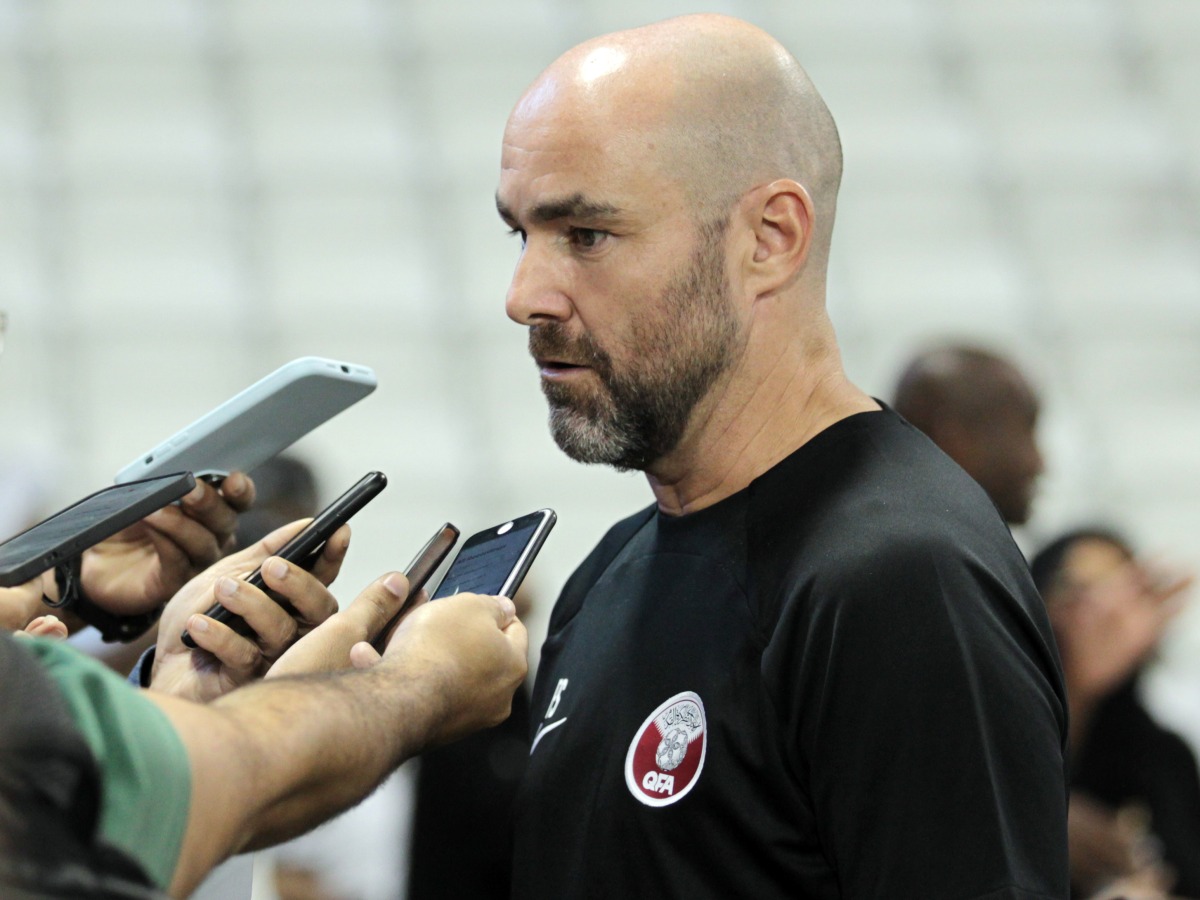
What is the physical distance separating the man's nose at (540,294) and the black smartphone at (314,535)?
0.27 meters

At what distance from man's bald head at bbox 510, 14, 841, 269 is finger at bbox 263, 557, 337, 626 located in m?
0.63

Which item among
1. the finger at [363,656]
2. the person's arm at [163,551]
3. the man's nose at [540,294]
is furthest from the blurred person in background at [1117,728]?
the finger at [363,656]

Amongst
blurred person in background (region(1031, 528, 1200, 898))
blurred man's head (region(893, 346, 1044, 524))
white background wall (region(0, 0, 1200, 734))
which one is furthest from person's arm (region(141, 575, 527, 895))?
white background wall (region(0, 0, 1200, 734))

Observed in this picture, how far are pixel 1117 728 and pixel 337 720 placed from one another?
7.41 ft

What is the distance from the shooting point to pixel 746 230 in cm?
174

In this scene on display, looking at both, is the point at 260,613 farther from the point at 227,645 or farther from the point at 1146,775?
the point at 1146,775

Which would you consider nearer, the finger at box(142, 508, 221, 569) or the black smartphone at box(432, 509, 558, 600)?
the black smartphone at box(432, 509, 558, 600)

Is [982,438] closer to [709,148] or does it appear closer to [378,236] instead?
[709,148]

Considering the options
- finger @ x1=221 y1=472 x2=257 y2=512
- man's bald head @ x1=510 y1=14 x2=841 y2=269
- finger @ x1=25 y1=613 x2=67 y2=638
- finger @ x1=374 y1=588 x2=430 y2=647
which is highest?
man's bald head @ x1=510 y1=14 x2=841 y2=269

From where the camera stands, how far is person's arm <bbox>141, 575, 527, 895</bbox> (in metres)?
1.09

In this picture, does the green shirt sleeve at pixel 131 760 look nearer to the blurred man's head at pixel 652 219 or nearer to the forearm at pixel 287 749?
the forearm at pixel 287 749

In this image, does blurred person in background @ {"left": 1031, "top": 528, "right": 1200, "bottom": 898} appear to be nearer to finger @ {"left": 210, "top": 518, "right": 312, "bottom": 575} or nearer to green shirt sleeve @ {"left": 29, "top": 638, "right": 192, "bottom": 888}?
finger @ {"left": 210, "top": 518, "right": 312, "bottom": 575}

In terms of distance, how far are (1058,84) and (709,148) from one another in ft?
21.4

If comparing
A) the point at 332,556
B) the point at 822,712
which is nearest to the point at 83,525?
the point at 332,556
